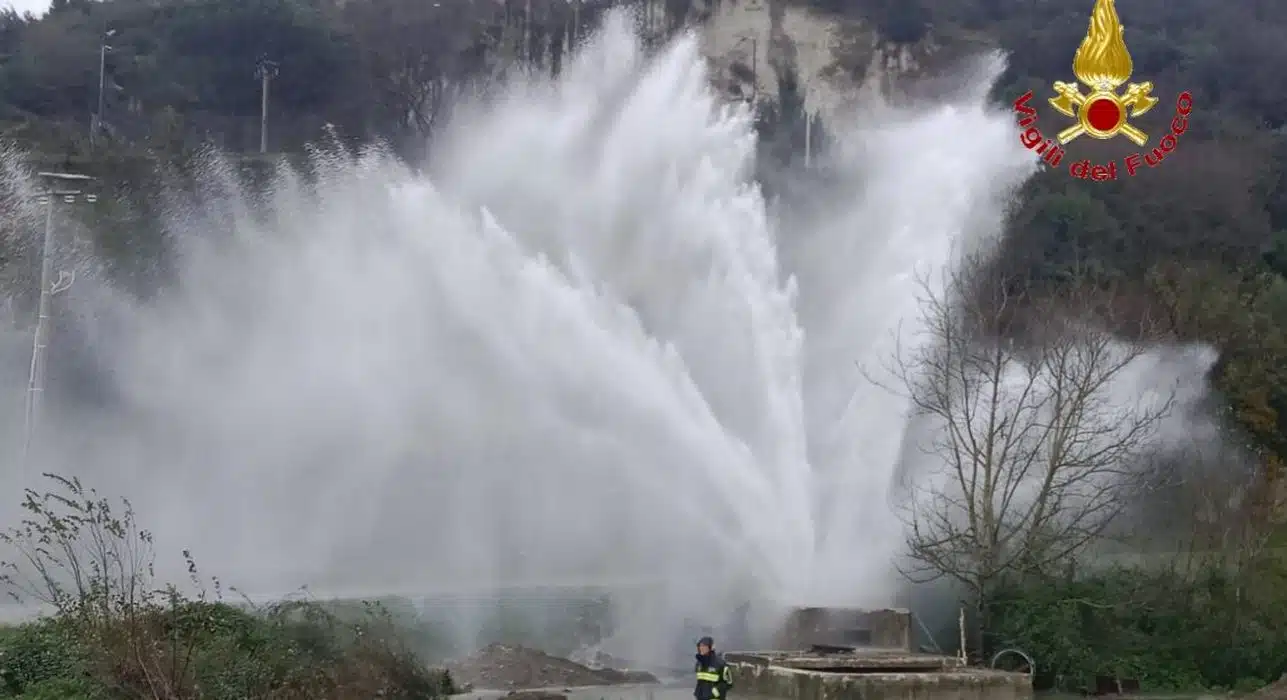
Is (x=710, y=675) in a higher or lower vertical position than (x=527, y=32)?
lower

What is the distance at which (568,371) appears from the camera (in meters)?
25.8

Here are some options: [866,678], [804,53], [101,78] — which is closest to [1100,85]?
[866,678]

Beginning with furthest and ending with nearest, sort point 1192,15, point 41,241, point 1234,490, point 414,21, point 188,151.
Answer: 1. point 414,21
2. point 1192,15
3. point 188,151
4. point 41,241
5. point 1234,490

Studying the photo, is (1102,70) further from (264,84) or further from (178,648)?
(264,84)

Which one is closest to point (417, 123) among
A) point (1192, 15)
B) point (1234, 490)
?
point (1192, 15)

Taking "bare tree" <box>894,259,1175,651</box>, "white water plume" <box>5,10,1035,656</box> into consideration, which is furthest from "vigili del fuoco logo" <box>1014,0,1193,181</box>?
"bare tree" <box>894,259,1175,651</box>

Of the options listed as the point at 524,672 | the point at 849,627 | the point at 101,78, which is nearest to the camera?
the point at 524,672

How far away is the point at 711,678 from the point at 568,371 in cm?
1143

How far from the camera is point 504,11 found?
310 ft

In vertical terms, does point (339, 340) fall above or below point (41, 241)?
below

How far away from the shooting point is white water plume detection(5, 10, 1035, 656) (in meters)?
23.7

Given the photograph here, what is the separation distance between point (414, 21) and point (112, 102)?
20.9 metres

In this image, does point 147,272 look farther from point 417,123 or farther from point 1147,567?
point 1147,567

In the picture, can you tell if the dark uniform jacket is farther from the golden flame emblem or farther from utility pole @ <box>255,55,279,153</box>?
utility pole @ <box>255,55,279,153</box>
